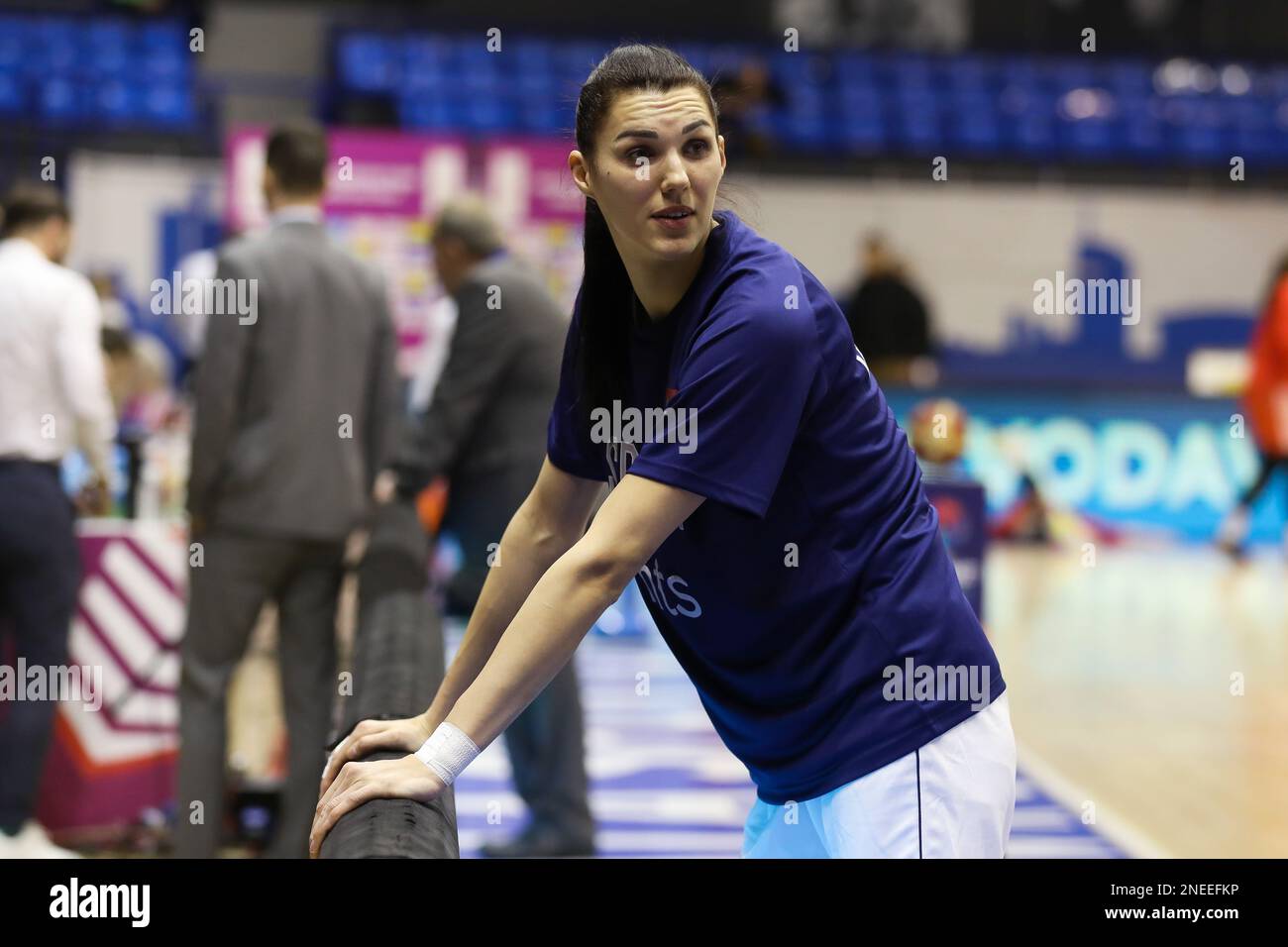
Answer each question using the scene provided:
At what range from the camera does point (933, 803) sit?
183 cm

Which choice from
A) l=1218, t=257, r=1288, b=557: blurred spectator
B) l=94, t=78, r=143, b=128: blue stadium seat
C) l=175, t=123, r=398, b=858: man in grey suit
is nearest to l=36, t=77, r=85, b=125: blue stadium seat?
l=94, t=78, r=143, b=128: blue stadium seat

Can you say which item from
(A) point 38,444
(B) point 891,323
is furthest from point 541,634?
(B) point 891,323

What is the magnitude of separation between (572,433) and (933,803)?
664 millimetres

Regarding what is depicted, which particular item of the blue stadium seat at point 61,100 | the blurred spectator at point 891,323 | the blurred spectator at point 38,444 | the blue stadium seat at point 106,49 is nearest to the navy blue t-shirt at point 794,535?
the blurred spectator at point 38,444

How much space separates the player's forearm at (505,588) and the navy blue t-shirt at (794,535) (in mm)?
200

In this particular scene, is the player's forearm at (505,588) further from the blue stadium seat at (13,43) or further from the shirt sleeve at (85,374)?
the blue stadium seat at (13,43)

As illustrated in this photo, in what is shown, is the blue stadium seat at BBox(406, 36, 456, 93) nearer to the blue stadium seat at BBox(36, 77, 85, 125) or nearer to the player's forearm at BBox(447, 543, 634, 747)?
the blue stadium seat at BBox(36, 77, 85, 125)

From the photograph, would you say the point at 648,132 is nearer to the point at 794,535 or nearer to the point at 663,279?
the point at 663,279

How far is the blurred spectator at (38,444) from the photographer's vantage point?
13.6 ft

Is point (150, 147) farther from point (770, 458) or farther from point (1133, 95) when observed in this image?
point (770, 458)

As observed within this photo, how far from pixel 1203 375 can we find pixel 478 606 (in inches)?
455

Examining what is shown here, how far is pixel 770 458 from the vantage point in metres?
1.67

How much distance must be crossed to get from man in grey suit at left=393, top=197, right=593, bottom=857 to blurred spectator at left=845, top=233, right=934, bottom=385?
6.28 m
